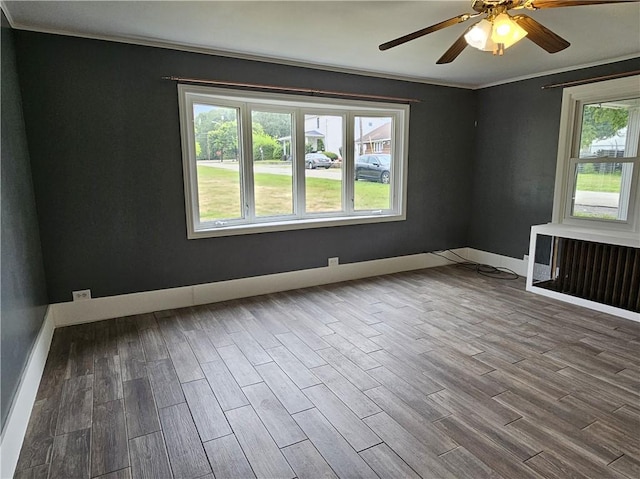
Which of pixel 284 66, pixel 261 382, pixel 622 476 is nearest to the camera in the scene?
pixel 622 476

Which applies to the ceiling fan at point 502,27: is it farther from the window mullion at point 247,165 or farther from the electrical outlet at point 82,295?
the electrical outlet at point 82,295

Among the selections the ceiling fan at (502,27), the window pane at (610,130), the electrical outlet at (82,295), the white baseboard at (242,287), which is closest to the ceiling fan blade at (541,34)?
the ceiling fan at (502,27)

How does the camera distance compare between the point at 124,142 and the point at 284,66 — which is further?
the point at 284,66

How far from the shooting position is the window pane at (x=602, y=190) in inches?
149

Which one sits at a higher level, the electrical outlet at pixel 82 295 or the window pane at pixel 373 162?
the window pane at pixel 373 162

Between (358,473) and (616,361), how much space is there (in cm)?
209

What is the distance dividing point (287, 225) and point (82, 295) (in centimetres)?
195

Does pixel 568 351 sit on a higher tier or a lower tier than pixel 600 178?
lower

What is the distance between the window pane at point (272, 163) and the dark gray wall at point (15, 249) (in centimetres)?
190

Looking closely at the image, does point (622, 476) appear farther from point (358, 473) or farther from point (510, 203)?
point (510, 203)

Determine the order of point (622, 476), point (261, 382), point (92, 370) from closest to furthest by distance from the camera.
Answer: point (622, 476) → point (261, 382) → point (92, 370)

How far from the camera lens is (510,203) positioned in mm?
4793

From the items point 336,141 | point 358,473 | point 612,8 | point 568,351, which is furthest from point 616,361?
point 336,141

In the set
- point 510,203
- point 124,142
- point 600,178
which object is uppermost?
point 124,142
